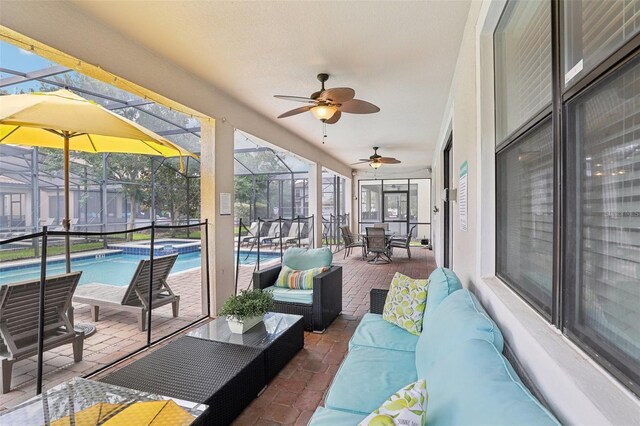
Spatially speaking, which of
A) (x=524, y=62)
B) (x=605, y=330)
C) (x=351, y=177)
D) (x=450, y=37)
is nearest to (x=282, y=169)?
(x=351, y=177)

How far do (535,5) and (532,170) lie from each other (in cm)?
73

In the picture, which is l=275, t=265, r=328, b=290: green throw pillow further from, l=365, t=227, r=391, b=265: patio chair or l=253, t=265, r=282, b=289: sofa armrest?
l=365, t=227, r=391, b=265: patio chair

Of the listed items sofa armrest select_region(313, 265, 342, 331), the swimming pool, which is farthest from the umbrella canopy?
the swimming pool

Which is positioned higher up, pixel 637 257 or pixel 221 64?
pixel 221 64

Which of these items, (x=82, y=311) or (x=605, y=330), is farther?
(x=82, y=311)

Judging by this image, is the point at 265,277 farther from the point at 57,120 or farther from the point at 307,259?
the point at 57,120

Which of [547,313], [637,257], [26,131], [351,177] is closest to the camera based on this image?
[637,257]

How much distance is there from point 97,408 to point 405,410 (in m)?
1.36

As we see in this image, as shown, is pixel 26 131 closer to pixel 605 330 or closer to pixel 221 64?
pixel 221 64

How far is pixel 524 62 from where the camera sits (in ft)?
5.08

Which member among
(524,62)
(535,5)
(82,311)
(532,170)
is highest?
(535,5)

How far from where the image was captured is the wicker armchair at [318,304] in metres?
3.23

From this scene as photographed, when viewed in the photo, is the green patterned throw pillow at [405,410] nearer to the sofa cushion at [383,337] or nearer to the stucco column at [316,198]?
the sofa cushion at [383,337]

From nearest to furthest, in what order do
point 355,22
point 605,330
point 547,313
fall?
point 605,330
point 547,313
point 355,22
